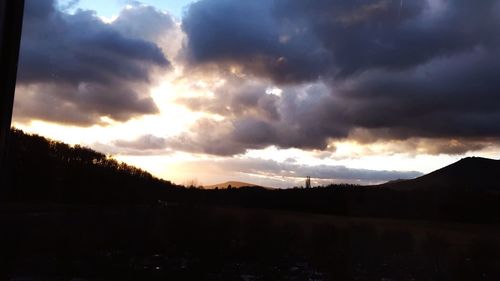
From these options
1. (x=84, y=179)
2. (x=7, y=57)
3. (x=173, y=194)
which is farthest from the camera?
(x=84, y=179)

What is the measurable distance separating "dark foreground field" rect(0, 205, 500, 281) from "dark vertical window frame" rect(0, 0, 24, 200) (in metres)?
2.78

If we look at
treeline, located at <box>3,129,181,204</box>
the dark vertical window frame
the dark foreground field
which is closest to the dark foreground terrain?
the dark foreground field

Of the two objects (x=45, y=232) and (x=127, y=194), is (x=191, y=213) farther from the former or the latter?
(x=127, y=194)

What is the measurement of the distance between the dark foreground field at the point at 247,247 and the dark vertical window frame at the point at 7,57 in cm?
278

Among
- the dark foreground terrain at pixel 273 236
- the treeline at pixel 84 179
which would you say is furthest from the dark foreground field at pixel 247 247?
the treeline at pixel 84 179

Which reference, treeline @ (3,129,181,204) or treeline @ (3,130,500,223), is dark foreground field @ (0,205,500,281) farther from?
treeline @ (3,129,181,204)

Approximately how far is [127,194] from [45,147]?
111 inches

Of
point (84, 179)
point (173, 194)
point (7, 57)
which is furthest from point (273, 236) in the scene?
point (84, 179)

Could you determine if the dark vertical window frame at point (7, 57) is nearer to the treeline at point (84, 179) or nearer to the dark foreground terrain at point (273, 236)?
the dark foreground terrain at point (273, 236)

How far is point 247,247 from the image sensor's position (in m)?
6.43

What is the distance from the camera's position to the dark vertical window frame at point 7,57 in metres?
0.75

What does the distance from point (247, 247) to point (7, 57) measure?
19.5 ft

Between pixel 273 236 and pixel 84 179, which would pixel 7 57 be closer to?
pixel 273 236

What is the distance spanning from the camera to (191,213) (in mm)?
8328
